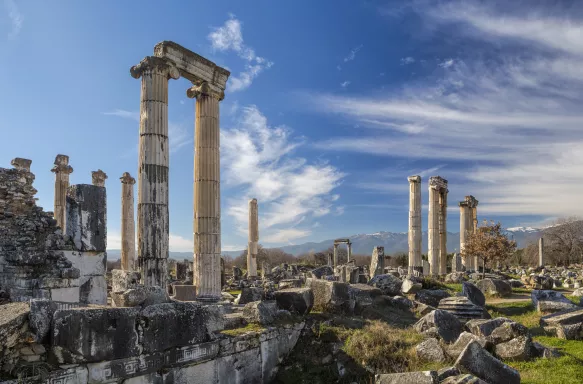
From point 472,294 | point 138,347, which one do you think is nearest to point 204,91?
point 138,347

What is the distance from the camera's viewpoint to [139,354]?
649cm

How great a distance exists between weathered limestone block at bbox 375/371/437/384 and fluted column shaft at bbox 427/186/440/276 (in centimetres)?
2875

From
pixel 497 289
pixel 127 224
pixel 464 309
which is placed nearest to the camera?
pixel 464 309

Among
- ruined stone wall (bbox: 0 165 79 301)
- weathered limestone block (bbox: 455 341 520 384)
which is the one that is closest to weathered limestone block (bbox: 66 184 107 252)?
ruined stone wall (bbox: 0 165 79 301)

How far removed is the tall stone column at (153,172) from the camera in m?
14.9

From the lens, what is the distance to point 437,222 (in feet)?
115

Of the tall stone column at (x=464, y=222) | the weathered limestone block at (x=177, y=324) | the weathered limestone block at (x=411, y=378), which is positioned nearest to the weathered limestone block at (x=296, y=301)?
the weathered limestone block at (x=177, y=324)

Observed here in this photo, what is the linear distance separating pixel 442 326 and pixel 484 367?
318 centimetres

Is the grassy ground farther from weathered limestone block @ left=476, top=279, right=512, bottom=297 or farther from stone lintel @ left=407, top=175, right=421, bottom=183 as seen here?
stone lintel @ left=407, top=175, right=421, bottom=183

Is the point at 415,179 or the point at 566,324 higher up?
the point at 415,179

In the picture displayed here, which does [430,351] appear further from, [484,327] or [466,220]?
[466,220]

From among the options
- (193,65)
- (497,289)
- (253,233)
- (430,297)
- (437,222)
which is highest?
(193,65)

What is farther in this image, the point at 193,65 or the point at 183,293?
the point at 193,65

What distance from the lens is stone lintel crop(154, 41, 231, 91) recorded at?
1574cm
